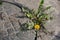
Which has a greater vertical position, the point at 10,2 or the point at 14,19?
the point at 10,2

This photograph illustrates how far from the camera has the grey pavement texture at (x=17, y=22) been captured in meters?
3.46

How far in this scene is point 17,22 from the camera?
3.69 metres

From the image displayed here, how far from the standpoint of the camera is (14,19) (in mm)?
3730

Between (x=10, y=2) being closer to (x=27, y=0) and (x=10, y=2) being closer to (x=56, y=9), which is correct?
(x=27, y=0)

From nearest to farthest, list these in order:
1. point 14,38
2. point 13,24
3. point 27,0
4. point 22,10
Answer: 1. point 14,38
2. point 13,24
3. point 22,10
4. point 27,0

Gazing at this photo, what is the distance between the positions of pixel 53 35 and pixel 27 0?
3.34 feet

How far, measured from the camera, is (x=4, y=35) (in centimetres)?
343

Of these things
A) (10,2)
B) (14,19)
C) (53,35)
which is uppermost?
(10,2)

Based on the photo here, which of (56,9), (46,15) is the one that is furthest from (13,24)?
(56,9)

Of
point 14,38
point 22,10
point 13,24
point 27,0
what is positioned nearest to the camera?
point 14,38

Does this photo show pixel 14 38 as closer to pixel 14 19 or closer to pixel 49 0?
pixel 14 19

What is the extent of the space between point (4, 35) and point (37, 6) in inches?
42.1

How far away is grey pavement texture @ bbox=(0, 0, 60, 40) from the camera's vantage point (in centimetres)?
346

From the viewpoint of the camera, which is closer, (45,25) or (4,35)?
(4,35)
